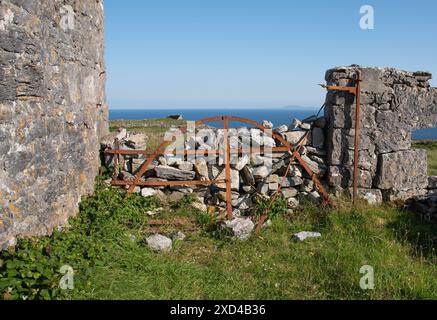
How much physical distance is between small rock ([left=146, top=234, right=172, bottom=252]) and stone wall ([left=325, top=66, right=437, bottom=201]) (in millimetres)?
3323

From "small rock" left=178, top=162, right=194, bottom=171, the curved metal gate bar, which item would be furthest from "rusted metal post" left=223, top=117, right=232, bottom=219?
"small rock" left=178, top=162, right=194, bottom=171

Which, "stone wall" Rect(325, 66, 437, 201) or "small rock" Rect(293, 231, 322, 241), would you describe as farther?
"stone wall" Rect(325, 66, 437, 201)

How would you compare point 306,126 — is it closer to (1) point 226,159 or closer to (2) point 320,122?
(2) point 320,122

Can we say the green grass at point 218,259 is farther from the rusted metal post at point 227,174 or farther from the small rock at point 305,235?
the rusted metal post at point 227,174

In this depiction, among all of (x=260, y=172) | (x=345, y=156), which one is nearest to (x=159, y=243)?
(x=260, y=172)

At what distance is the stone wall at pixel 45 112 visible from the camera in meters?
3.88

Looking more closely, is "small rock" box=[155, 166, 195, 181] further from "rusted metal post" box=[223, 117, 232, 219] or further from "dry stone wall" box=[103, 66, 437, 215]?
"rusted metal post" box=[223, 117, 232, 219]

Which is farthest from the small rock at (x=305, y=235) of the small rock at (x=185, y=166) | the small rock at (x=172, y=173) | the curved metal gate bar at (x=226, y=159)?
the small rock at (x=185, y=166)

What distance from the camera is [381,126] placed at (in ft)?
22.6

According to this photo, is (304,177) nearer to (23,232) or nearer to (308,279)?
(308,279)

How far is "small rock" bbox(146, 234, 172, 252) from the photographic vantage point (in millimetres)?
5207

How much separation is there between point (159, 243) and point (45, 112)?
2.18 m

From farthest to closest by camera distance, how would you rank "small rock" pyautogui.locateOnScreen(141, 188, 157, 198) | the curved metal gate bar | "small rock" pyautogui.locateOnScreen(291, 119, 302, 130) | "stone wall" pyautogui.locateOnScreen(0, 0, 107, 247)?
"small rock" pyautogui.locateOnScreen(291, 119, 302, 130) → "small rock" pyautogui.locateOnScreen(141, 188, 157, 198) → the curved metal gate bar → "stone wall" pyautogui.locateOnScreen(0, 0, 107, 247)

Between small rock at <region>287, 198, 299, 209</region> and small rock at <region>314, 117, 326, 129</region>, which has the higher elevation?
small rock at <region>314, 117, 326, 129</region>
